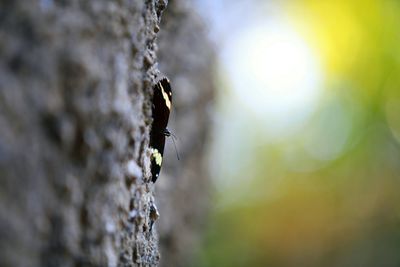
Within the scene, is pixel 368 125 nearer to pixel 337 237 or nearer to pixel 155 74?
pixel 337 237

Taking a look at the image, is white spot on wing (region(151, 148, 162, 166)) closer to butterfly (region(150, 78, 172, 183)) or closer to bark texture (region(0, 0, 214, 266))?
butterfly (region(150, 78, 172, 183))

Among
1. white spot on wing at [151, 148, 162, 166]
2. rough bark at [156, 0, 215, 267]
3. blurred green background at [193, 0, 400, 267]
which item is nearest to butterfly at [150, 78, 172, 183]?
white spot on wing at [151, 148, 162, 166]

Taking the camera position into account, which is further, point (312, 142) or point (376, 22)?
point (312, 142)

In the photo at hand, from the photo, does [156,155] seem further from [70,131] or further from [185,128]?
[185,128]

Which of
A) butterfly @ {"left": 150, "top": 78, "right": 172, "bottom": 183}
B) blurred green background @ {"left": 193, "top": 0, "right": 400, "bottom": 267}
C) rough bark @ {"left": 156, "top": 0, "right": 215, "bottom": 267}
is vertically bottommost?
butterfly @ {"left": 150, "top": 78, "right": 172, "bottom": 183}

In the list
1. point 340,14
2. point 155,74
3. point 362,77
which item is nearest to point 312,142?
point 362,77

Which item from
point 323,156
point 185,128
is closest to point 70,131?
point 185,128

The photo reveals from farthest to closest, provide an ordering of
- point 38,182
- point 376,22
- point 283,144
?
1. point 283,144
2. point 376,22
3. point 38,182

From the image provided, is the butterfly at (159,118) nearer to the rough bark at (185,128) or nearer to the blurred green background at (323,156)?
the rough bark at (185,128)

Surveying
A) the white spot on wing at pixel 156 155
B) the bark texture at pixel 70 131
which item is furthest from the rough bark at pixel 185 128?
the bark texture at pixel 70 131
